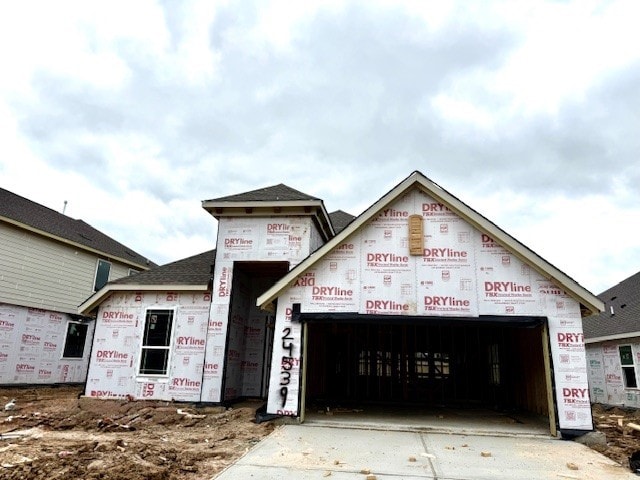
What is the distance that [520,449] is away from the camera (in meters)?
7.72

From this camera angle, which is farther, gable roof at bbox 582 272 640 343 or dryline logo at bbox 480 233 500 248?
gable roof at bbox 582 272 640 343

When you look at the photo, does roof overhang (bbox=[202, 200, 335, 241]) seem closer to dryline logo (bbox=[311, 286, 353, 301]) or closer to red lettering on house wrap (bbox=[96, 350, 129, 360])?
dryline logo (bbox=[311, 286, 353, 301])

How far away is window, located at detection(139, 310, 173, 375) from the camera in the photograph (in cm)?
1277

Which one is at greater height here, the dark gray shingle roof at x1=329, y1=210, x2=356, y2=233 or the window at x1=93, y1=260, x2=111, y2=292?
the dark gray shingle roof at x1=329, y1=210, x2=356, y2=233

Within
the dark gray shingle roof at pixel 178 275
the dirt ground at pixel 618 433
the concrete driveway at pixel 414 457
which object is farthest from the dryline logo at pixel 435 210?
the dark gray shingle roof at pixel 178 275

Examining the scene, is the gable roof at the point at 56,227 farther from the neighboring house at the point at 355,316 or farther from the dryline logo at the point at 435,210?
the dryline logo at the point at 435,210

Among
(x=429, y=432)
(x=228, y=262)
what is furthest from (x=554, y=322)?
(x=228, y=262)

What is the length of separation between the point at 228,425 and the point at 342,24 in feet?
36.6

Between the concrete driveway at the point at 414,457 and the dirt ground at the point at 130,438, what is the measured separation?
0.56 meters

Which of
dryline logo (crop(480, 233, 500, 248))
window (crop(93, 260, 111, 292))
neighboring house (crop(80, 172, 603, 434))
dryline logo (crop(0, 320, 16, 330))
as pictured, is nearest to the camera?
neighboring house (crop(80, 172, 603, 434))

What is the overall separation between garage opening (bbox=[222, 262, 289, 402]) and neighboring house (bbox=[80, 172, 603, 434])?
0.05 m

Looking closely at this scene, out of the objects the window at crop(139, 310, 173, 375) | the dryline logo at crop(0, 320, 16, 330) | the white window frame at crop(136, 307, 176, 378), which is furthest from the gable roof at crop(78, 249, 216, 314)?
the dryline logo at crop(0, 320, 16, 330)

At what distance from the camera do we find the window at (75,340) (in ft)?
62.8

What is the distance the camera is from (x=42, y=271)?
18.4 m
